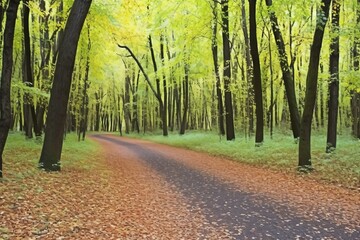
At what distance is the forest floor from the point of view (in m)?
6.20

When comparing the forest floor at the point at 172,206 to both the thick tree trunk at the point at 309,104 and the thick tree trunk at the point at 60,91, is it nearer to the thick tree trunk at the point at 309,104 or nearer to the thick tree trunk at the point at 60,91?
A: the thick tree trunk at the point at 60,91

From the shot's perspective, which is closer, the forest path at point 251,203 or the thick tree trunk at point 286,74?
the forest path at point 251,203

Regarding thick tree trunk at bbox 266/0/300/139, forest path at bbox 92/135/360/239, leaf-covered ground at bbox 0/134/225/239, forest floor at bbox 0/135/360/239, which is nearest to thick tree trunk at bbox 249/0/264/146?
thick tree trunk at bbox 266/0/300/139

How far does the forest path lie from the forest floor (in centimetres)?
2

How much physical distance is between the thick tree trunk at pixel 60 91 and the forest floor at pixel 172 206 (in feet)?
2.49

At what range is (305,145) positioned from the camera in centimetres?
1270

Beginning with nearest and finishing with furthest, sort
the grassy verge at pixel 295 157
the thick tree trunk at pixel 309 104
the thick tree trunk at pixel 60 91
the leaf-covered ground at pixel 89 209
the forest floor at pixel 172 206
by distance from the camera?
1. the leaf-covered ground at pixel 89 209
2. the forest floor at pixel 172 206
3. the thick tree trunk at pixel 60 91
4. the grassy verge at pixel 295 157
5. the thick tree trunk at pixel 309 104

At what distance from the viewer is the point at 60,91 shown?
35.1 ft

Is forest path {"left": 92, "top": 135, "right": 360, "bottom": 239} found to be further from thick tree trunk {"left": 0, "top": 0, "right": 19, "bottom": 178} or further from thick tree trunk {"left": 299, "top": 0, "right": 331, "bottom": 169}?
thick tree trunk {"left": 0, "top": 0, "right": 19, "bottom": 178}

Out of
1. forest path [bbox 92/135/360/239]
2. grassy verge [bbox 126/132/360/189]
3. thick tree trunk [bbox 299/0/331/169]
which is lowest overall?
forest path [bbox 92/135/360/239]

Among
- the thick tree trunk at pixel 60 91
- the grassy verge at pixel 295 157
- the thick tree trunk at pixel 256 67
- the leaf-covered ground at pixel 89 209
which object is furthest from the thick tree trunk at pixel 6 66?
the thick tree trunk at pixel 256 67

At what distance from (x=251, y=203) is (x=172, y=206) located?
6.45ft

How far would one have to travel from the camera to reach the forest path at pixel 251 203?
21.0ft

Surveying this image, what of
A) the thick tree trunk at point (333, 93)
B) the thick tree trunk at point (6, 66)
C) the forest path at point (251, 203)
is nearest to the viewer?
the forest path at point (251, 203)
